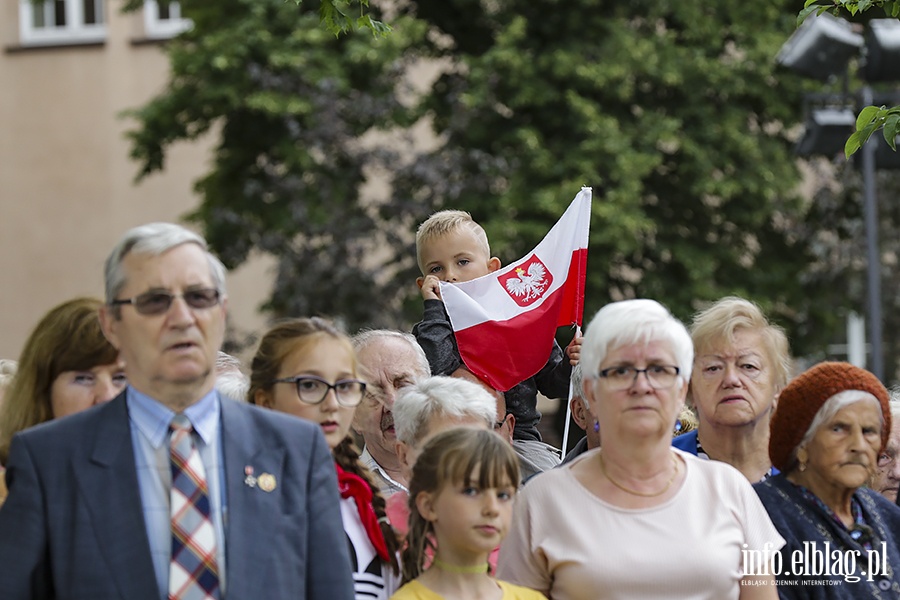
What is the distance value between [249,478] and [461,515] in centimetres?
67

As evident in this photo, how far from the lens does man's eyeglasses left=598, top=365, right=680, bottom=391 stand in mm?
4008

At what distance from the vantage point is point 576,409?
5.84 meters

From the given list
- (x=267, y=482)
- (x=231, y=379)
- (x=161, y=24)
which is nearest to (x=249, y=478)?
(x=267, y=482)

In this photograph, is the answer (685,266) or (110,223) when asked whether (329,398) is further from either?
(110,223)

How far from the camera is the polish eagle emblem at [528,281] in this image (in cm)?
618

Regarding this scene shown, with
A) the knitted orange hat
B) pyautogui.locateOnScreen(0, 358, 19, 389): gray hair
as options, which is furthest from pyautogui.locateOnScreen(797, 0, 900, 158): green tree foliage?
pyautogui.locateOnScreen(0, 358, 19, 389): gray hair

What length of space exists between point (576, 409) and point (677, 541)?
73.8 inches

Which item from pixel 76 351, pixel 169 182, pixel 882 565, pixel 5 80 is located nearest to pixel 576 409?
pixel 882 565

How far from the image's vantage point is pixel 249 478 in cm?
359

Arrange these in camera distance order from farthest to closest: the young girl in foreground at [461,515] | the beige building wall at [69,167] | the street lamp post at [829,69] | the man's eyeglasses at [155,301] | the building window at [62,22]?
the building window at [62,22], the beige building wall at [69,167], the street lamp post at [829,69], the young girl in foreground at [461,515], the man's eyeglasses at [155,301]

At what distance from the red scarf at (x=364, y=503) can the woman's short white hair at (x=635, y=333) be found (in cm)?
82

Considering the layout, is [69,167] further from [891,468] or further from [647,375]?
[647,375]

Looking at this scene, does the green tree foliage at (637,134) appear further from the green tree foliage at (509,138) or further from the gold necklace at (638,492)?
the gold necklace at (638,492)

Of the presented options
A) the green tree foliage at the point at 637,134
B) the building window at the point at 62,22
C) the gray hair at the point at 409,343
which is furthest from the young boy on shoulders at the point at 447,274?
the building window at the point at 62,22
